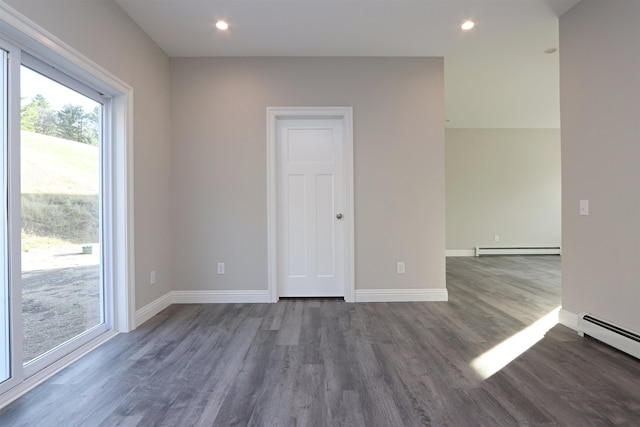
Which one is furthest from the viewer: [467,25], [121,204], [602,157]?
[467,25]

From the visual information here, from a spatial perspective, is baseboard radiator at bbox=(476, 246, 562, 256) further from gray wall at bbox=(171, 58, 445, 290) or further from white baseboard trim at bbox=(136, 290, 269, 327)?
white baseboard trim at bbox=(136, 290, 269, 327)

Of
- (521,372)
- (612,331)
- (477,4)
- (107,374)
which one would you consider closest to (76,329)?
(107,374)

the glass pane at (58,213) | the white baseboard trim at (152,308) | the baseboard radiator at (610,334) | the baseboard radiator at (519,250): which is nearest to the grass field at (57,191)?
the glass pane at (58,213)

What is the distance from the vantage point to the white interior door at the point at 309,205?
3.68 metres

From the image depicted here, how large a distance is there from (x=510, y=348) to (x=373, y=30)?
289 cm

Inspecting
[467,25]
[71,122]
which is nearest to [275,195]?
[71,122]

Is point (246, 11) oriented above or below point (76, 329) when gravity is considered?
above

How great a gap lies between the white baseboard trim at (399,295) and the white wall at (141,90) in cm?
212

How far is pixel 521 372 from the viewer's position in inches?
78.4

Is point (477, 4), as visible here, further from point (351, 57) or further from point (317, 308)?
point (317, 308)

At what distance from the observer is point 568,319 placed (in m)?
2.76

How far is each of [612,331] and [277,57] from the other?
12.5 ft

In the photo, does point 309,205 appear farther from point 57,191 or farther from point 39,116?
point 39,116

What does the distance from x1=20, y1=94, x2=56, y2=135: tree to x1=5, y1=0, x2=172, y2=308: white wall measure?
16.9 inches
